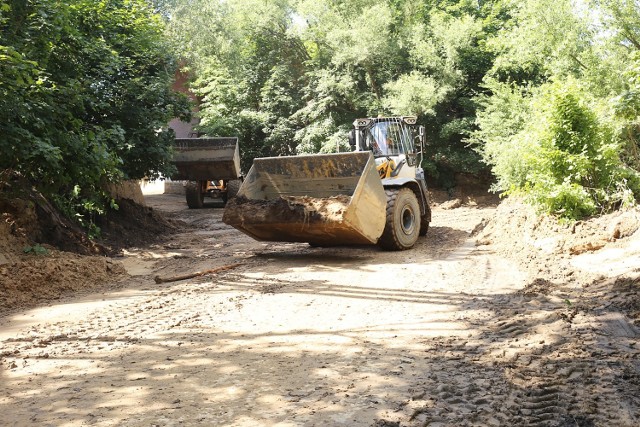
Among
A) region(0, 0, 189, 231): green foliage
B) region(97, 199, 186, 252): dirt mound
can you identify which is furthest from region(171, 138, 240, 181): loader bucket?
region(0, 0, 189, 231): green foliage

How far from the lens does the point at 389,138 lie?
12.3 meters

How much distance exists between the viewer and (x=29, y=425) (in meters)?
3.30

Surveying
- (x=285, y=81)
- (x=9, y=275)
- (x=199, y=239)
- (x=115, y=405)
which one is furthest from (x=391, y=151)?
(x=285, y=81)

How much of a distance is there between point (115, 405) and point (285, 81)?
27.0 metres

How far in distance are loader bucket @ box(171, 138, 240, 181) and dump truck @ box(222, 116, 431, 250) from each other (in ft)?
33.5

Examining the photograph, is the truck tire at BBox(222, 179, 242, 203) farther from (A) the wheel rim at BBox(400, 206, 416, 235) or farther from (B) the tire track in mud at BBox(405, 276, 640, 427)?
(B) the tire track in mud at BBox(405, 276, 640, 427)

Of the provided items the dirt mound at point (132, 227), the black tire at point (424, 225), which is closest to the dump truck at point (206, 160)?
the dirt mound at point (132, 227)

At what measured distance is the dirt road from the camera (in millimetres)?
3400

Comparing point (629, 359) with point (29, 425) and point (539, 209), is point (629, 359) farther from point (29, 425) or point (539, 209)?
point (539, 209)

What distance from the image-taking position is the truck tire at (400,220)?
1003cm

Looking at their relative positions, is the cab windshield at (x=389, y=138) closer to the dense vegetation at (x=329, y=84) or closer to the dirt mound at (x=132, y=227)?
the dense vegetation at (x=329, y=84)

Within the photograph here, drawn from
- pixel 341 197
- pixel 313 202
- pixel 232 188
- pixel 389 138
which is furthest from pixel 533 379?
pixel 232 188

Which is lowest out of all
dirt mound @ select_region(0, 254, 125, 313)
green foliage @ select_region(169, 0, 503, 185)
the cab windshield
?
dirt mound @ select_region(0, 254, 125, 313)

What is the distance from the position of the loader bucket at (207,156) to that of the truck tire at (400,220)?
38.8ft
